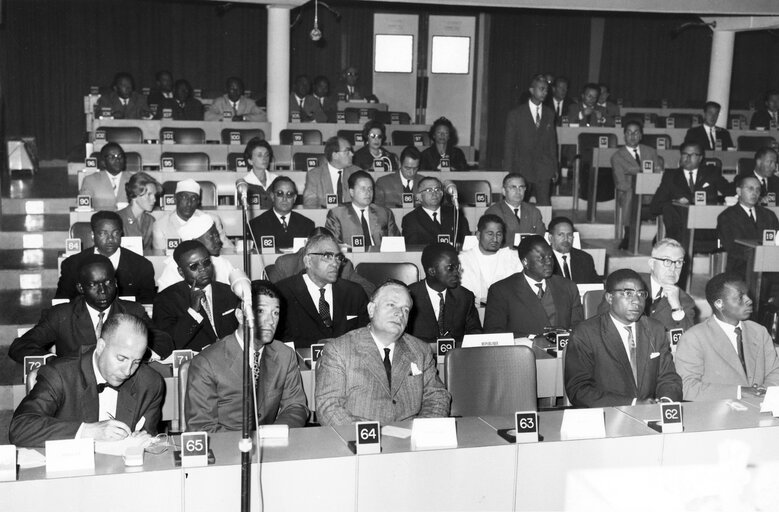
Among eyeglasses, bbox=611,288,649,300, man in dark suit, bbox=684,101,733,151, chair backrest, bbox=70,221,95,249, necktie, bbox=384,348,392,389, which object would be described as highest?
man in dark suit, bbox=684,101,733,151

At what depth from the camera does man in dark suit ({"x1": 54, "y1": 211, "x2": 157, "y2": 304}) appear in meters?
5.54

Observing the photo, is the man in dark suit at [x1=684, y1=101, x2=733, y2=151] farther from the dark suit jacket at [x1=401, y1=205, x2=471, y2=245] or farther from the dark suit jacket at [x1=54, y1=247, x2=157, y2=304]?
the dark suit jacket at [x1=54, y1=247, x2=157, y2=304]

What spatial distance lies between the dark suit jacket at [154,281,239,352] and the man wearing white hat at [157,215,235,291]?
40 centimetres

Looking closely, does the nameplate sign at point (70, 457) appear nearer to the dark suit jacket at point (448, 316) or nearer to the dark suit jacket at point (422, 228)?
the dark suit jacket at point (448, 316)

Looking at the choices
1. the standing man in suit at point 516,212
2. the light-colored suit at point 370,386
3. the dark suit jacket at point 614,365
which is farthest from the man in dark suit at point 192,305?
the standing man in suit at point 516,212

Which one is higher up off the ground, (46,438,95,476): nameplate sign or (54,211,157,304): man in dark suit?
(54,211,157,304): man in dark suit

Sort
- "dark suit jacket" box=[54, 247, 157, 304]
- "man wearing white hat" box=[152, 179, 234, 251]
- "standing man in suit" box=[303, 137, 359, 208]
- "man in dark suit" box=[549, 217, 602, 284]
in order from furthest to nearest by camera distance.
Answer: "standing man in suit" box=[303, 137, 359, 208], "man wearing white hat" box=[152, 179, 234, 251], "man in dark suit" box=[549, 217, 602, 284], "dark suit jacket" box=[54, 247, 157, 304]

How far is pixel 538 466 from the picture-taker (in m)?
3.07

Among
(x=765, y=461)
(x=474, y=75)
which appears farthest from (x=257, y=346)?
(x=474, y=75)

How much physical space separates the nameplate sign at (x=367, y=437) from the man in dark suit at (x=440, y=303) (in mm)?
2044

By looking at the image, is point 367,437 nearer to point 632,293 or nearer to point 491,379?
point 491,379

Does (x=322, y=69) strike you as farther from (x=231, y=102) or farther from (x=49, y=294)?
(x=49, y=294)

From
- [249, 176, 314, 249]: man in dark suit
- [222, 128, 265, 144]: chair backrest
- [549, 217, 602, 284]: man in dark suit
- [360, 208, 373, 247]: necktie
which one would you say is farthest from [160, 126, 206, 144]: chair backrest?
[549, 217, 602, 284]: man in dark suit

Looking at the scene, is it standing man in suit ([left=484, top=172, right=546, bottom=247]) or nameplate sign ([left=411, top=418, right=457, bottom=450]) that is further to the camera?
standing man in suit ([left=484, top=172, right=546, bottom=247])
